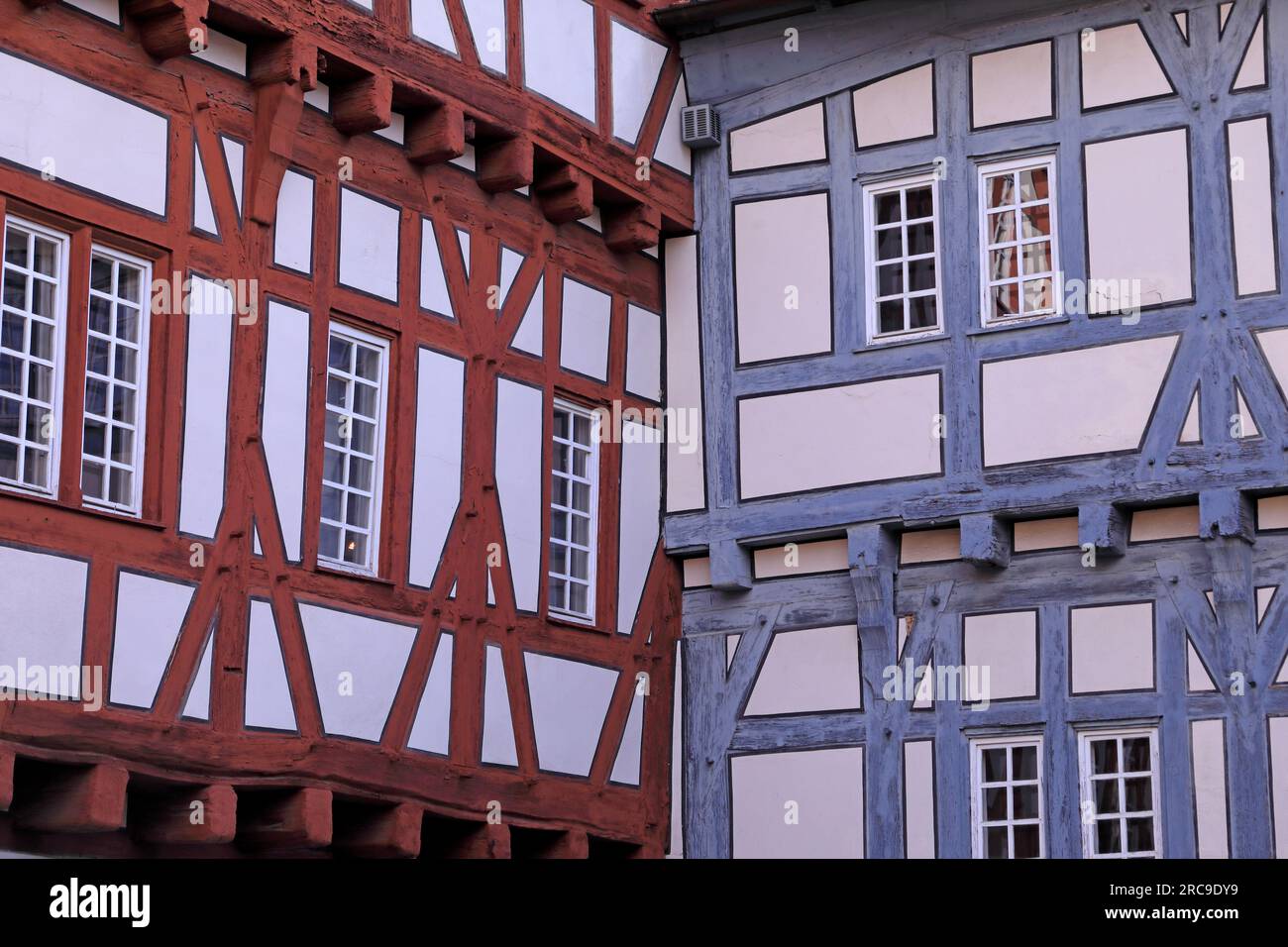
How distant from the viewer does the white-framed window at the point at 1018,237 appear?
15211mm

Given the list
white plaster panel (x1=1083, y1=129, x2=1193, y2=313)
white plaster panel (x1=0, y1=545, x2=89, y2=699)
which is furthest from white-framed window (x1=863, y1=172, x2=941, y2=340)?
white plaster panel (x1=0, y1=545, x2=89, y2=699)

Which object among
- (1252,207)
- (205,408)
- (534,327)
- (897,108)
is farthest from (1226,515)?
(205,408)

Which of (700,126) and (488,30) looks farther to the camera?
(700,126)

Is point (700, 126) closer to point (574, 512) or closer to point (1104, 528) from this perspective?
point (574, 512)

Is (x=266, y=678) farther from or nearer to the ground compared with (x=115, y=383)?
nearer to the ground

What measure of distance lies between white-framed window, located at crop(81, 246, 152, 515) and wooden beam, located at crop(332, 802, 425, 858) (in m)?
2.31

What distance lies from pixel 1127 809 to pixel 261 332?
5684 mm

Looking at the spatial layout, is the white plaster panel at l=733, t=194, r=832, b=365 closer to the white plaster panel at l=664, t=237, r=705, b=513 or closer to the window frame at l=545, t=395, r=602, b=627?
the white plaster panel at l=664, t=237, r=705, b=513

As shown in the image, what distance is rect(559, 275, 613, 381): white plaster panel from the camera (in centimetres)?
1543

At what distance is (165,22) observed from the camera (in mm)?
12539

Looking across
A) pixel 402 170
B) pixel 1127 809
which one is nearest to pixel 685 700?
pixel 1127 809

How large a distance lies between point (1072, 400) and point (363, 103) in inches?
179

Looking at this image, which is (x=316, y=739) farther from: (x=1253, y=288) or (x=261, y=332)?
(x=1253, y=288)
